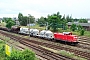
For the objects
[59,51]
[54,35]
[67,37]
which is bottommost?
[59,51]

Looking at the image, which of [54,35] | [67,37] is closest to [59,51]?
[67,37]

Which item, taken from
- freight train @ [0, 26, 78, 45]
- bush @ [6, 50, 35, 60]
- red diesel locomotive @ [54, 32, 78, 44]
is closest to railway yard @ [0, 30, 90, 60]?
red diesel locomotive @ [54, 32, 78, 44]

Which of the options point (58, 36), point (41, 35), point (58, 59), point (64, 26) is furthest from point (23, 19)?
point (58, 59)

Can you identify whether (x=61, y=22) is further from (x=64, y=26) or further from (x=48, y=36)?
(x=48, y=36)

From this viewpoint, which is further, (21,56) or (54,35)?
(54,35)

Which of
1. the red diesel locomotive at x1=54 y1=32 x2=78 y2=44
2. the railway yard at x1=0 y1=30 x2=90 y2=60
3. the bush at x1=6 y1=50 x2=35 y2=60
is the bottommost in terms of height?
the railway yard at x1=0 y1=30 x2=90 y2=60

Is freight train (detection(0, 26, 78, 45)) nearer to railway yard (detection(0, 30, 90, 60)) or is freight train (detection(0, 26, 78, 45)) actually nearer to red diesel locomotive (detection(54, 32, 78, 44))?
red diesel locomotive (detection(54, 32, 78, 44))

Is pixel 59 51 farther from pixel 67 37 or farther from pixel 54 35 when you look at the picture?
pixel 54 35

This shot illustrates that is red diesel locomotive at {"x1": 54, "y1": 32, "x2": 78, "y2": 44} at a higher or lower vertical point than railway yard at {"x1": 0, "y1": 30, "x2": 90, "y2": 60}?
higher

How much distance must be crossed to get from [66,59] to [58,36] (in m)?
15.2

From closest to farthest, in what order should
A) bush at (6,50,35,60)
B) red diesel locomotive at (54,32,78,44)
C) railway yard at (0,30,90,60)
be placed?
bush at (6,50,35,60) → railway yard at (0,30,90,60) → red diesel locomotive at (54,32,78,44)

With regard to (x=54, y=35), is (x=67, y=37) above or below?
below

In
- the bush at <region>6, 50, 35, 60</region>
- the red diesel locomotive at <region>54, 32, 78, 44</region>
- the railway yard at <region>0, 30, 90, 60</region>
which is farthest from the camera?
the red diesel locomotive at <region>54, 32, 78, 44</region>

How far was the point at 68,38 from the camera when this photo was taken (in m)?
33.4
